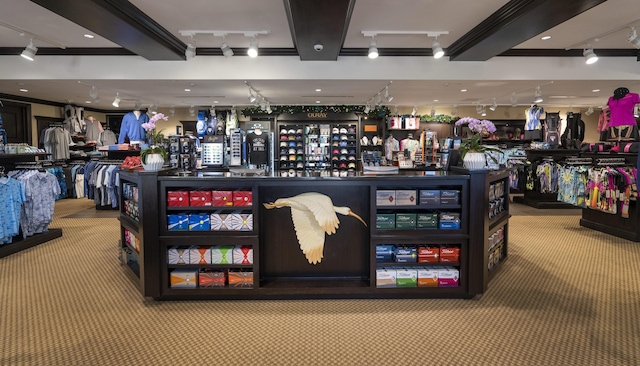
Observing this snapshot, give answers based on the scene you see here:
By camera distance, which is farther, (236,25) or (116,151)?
(116,151)

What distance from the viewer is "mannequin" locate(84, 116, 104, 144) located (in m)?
11.8

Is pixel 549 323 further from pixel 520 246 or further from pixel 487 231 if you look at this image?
pixel 520 246

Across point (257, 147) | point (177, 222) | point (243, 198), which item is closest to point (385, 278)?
point (243, 198)

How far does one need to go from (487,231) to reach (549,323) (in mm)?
957

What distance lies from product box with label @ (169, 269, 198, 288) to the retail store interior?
0.02 m

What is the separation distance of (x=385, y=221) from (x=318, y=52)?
12.0ft

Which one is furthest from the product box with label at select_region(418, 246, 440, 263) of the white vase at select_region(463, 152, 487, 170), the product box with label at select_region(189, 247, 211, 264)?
the product box with label at select_region(189, 247, 211, 264)

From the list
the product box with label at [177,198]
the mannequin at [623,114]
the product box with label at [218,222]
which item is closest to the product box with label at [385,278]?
the product box with label at [218,222]

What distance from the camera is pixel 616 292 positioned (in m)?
3.86

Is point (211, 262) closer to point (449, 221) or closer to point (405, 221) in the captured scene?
point (405, 221)

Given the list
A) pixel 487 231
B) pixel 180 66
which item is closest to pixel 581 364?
pixel 487 231

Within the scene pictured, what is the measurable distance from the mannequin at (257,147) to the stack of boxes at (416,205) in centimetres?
241

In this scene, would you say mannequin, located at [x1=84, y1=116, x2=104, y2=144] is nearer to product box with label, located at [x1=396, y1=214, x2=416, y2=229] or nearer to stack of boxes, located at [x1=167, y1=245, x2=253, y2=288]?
stack of boxes, located at [x1=167, y1=245, x2=253, y2=288]

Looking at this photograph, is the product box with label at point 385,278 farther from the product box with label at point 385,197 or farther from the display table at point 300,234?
the product box with label at point 385,197
